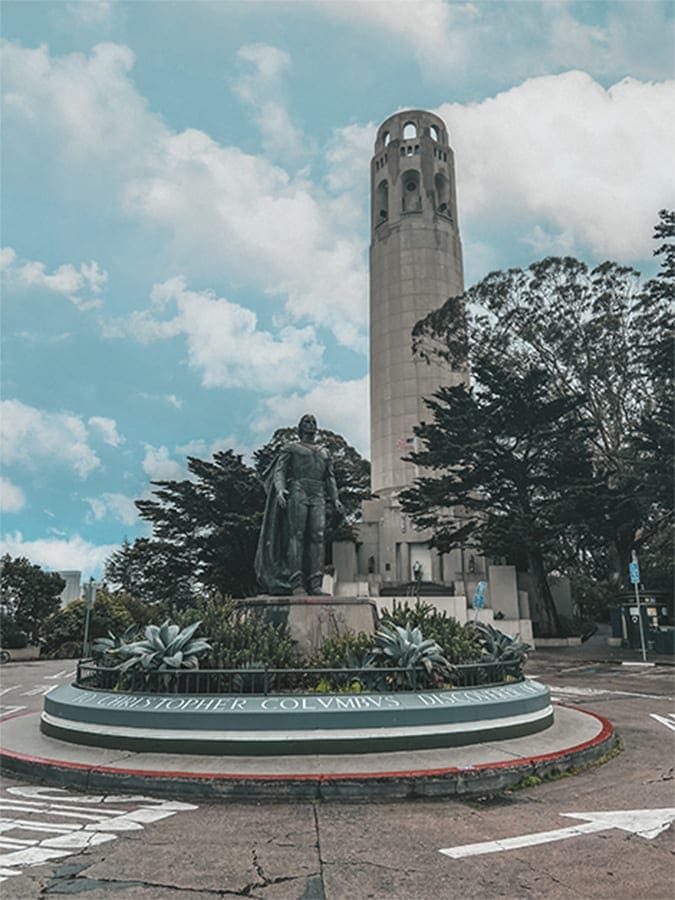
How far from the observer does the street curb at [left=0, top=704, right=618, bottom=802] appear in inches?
239

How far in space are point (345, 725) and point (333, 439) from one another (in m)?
57.1

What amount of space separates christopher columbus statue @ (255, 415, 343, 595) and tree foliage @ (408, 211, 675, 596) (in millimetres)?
22141

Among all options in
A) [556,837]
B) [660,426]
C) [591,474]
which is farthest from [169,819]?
[591,474]

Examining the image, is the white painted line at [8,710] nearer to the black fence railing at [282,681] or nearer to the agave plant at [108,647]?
the agave plant at [108,647]

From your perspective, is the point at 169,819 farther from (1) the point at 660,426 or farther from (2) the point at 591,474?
(2) the point at 591,474

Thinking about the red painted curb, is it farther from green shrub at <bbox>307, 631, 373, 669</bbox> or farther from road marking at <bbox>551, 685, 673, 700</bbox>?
road marking at <bbox>551, 685, 673, 700</bbox>

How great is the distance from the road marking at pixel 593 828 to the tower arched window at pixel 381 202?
58.2m

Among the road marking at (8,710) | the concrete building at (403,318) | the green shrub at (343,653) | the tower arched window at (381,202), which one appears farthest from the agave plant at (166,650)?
the tower arched window at (381,202)

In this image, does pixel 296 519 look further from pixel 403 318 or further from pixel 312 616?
pixel 403 318

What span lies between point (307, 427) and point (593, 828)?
326 inches

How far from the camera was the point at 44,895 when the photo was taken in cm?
402

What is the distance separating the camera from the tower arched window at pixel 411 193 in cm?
5728

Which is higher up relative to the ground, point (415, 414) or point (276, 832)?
point (415, 414)

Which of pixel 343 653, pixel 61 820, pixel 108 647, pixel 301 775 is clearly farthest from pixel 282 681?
pixel 61 820
